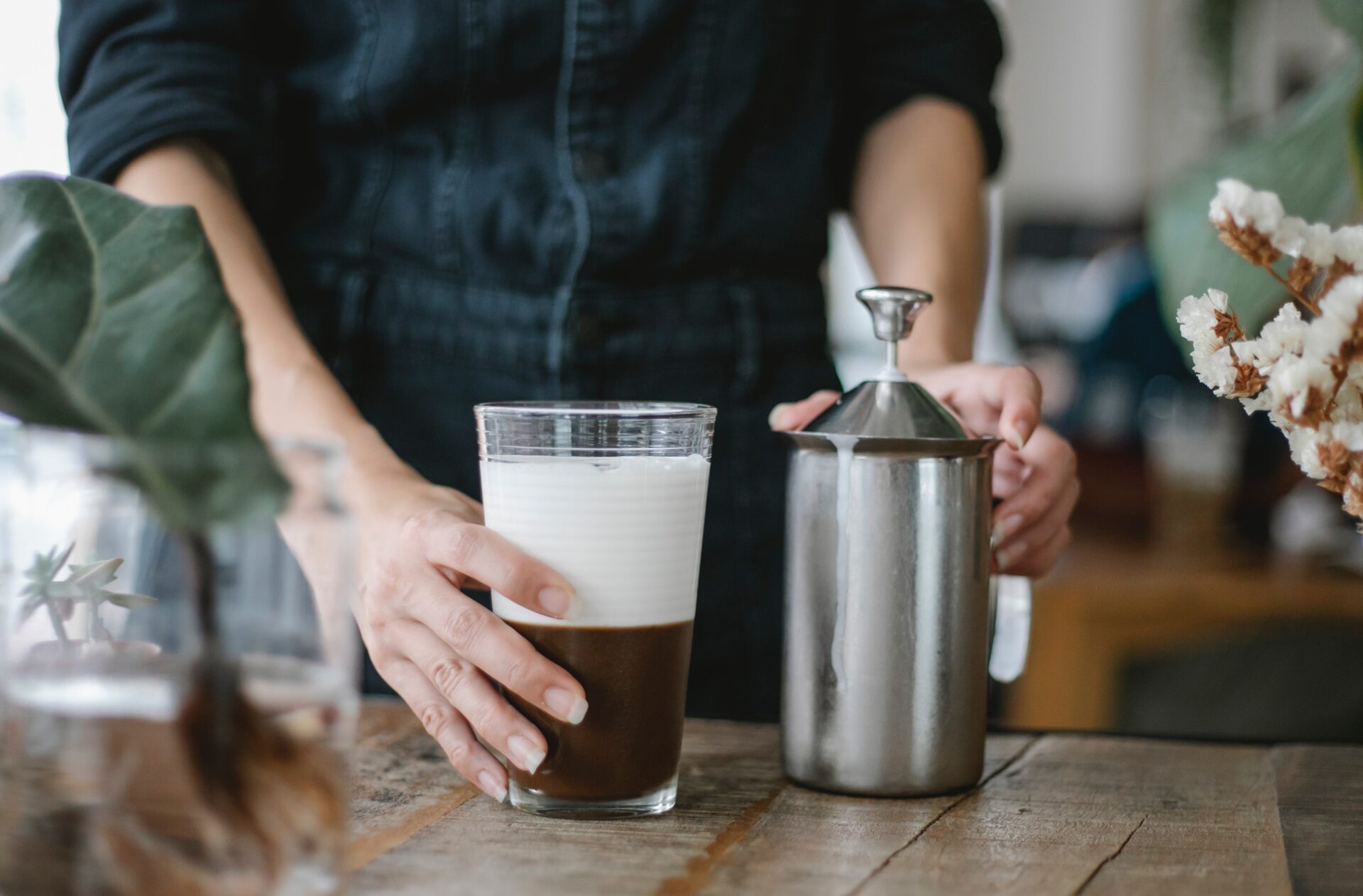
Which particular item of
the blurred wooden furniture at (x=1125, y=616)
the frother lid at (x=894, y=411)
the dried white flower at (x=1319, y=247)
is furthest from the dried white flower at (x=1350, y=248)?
the blurred wooden furniture at (x=1125, y=616)

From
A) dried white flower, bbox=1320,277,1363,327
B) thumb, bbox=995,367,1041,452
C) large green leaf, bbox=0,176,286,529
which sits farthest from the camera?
thumb, bbox=995,367,1041,452

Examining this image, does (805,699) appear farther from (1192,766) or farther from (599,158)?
(599,158)

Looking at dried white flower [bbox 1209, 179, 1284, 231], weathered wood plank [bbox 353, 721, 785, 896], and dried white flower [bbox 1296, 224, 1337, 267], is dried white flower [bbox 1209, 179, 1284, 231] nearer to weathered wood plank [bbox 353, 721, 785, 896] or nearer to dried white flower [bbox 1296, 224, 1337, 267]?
dried white flower [bbox 1296, 224, 1337, 267]

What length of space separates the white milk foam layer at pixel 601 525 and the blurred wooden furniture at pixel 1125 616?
1.79 metres

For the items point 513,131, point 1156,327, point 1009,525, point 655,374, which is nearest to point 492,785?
point 1009,525

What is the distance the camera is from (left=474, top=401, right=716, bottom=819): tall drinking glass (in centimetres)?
67

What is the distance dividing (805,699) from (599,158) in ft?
1.80

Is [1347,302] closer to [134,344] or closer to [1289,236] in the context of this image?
[1289,236]

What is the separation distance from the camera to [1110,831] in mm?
701

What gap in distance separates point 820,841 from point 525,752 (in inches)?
6.0

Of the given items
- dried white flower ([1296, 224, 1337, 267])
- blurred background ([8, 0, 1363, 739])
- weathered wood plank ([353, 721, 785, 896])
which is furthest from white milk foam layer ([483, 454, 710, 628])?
blurred background ([8, 0, 1363, 739])

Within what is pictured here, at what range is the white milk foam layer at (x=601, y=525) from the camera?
67 centimetres

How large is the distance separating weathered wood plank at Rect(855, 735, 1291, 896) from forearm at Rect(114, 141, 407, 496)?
38 cm

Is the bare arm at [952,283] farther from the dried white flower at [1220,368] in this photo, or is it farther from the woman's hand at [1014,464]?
the dried white flower at [1220,368]
